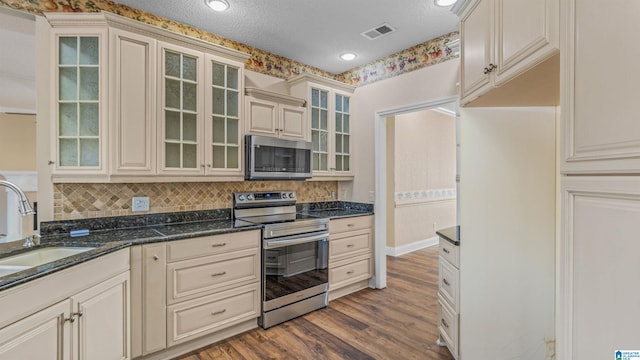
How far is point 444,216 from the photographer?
19.9 feet

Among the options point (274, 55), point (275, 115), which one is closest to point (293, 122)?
point (275, 115)

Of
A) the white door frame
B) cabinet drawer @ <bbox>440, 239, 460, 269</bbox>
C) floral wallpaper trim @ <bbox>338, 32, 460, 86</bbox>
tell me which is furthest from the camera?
the white door frame

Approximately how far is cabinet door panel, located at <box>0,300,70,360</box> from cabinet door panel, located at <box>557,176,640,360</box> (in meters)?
2.08

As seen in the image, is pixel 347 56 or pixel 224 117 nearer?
pixel 224 117

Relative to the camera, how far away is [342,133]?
12.2ft

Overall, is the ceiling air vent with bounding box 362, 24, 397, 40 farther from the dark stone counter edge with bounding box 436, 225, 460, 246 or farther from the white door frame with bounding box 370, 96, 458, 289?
the dark stone counter edge with bounding box 436, 225, 460, 246

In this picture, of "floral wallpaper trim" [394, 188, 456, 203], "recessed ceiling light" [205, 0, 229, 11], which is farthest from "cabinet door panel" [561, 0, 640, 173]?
"floral wallpaper trim" [394, 188, 456, 203]

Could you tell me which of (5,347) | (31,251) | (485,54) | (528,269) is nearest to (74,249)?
(31,251)

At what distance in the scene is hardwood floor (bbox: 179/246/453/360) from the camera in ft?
7.31

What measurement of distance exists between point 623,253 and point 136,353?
2.61 metres

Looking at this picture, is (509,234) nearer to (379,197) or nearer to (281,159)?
(379,197)

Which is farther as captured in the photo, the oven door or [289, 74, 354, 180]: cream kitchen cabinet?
[289, 74, 354, 180]: cream kitchen cabinet

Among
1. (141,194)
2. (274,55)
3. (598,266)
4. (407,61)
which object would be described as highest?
(274,55)

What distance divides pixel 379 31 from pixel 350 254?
2.40 m
